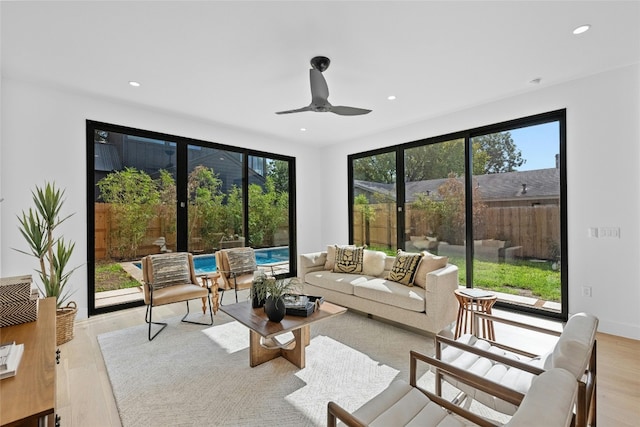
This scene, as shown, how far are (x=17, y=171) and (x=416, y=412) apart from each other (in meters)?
4.44

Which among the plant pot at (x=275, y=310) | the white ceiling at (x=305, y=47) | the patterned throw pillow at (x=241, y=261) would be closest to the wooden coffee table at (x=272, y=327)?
the plant pot at (x=275, y=310)

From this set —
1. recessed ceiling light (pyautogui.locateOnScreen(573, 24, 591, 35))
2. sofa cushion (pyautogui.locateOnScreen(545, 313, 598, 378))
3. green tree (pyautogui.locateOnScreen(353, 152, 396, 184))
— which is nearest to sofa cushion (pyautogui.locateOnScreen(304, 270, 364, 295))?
green tree (pyautogui.locateOnScreen(353, 152, 396, 184))

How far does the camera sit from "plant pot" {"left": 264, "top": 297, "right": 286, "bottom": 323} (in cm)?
244

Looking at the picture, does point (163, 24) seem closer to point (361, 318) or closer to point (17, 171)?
point (17, 171)

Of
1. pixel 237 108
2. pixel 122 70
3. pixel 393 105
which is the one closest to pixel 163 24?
pixel 122 70

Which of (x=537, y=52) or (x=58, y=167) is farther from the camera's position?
(x=58, y=167)

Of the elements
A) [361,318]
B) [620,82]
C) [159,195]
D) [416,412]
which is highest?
[620,82]

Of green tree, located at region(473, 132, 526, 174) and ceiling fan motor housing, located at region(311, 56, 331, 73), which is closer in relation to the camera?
ceiling fan motor housing, located at region(311, 56, 331, 73)

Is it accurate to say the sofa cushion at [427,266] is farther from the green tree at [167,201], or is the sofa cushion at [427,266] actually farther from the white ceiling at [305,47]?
the green tree at [167,201]

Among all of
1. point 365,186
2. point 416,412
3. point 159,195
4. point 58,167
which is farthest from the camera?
point 365,186

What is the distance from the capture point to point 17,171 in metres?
3.30

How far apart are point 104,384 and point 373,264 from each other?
3.06m

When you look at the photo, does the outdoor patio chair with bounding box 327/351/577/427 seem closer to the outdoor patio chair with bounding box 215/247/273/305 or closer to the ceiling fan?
the ceiling fan

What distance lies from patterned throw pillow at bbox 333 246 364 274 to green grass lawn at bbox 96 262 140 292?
9.56 feet
